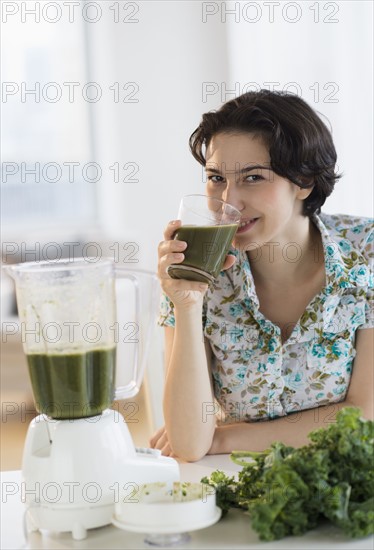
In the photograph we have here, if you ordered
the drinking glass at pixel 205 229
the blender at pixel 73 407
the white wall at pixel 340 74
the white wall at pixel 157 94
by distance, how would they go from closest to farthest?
the blender at pixel 73 407
the drinking glass at pixel 205 229
the white wall at pixel 340 74
the white wall at pixel 157 94

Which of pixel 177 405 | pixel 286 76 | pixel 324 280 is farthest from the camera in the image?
pixel 286 76

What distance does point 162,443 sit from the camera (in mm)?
1792

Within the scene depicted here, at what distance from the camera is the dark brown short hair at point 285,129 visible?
5.87 ft

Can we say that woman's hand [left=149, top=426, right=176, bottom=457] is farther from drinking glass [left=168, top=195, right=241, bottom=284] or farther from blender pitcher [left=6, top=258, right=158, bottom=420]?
blender pitcher [left=6, top=258, right=158, bottom=420]

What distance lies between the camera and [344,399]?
1823 millimetres

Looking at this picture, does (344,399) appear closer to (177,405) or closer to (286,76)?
(177,405)

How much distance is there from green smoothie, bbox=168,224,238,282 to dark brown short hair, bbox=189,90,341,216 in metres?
0.34

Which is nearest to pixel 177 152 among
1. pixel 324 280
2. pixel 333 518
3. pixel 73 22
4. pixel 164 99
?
pixel 164 99

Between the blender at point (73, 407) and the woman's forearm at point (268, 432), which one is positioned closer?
the blender at point (73, 407)

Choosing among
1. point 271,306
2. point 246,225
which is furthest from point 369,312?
point 246,225

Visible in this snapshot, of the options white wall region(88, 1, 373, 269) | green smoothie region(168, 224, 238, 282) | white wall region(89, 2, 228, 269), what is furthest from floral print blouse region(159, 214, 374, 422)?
white wall region(89, 2, 228, 269)

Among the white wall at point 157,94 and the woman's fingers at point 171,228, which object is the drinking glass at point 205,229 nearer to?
the woman's fingers at point 171,228

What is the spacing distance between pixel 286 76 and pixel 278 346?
1.41 metres

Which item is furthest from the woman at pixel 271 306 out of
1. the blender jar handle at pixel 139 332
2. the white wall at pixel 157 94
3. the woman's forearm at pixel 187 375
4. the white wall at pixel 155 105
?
the white wall at pixel 155 105
